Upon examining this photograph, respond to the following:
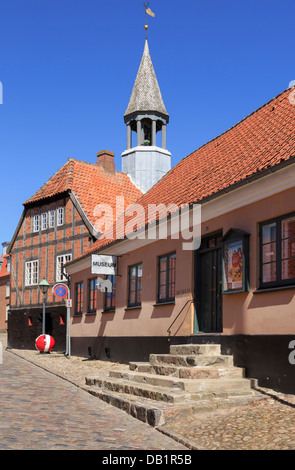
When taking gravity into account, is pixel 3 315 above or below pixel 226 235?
below

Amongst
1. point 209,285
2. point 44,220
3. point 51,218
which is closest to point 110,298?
point 209,285

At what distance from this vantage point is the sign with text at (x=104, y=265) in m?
16.2

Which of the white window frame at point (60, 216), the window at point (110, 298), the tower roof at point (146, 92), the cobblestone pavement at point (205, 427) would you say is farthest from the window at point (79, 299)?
the cobblestone pavement at point (205, 427)

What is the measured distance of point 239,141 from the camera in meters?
14.3

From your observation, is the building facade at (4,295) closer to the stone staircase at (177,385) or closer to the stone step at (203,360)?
the stone staircase at (177,385)

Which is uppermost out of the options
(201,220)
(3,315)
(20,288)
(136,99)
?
(136,99)

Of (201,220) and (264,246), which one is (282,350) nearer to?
(264,246)

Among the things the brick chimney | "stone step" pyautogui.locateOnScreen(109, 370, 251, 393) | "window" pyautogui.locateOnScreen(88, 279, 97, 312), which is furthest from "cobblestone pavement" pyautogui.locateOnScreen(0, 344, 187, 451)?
the brick chimney

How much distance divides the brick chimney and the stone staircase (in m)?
18.2

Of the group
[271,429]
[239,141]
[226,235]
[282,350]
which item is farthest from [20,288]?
[271,429]

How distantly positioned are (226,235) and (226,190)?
0.88 metres

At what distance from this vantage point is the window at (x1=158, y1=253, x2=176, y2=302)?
13.2 metres

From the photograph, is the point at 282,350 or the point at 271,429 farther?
the point at 282,350
